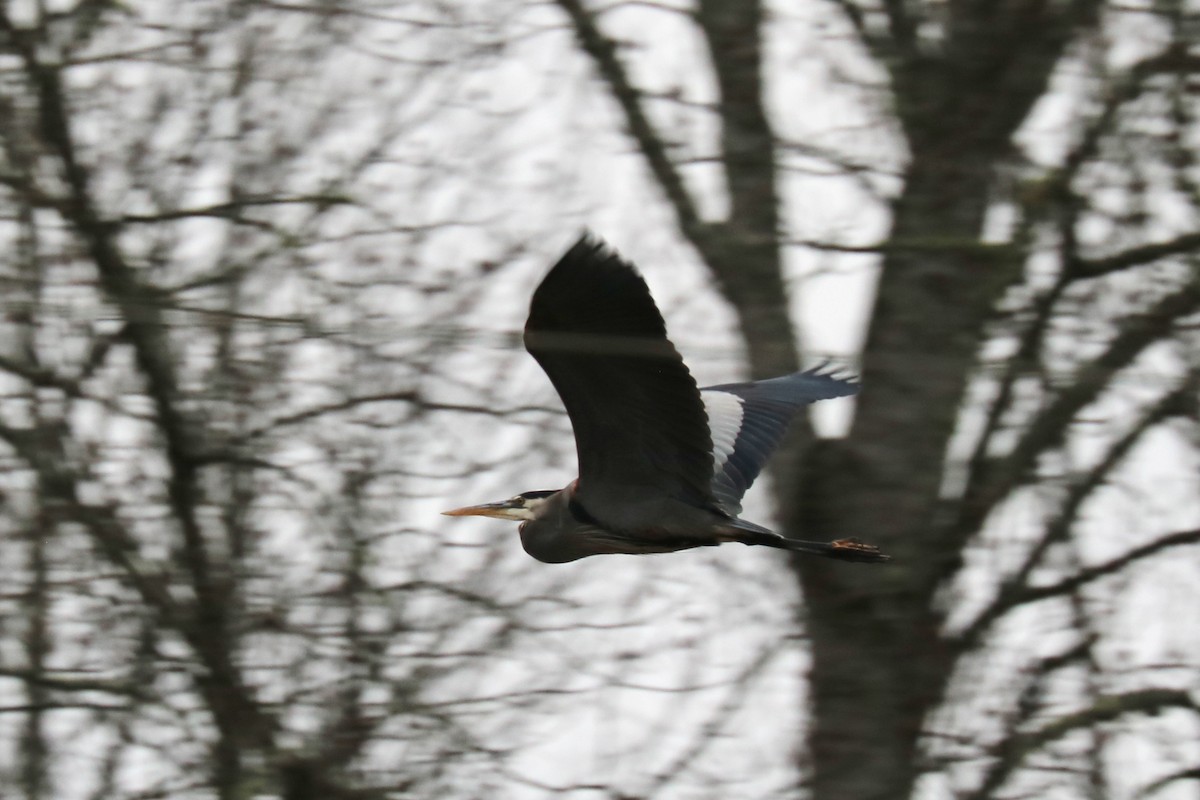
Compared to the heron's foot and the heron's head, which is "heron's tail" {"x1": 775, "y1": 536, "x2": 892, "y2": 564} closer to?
the heron's foot

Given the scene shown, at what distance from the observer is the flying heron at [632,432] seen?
3627mm

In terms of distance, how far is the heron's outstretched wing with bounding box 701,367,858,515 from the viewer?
16.2ft

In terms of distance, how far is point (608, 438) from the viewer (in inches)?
167

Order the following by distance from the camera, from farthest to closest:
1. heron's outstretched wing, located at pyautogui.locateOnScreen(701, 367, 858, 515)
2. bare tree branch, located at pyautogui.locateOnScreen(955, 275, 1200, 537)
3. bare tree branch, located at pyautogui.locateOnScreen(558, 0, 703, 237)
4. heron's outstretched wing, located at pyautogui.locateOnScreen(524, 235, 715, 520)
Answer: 1. bare tree branch, located at pyautogui.locateOnScreen(558, 0, 703, 237)
2. bare tree branch, located at pyautogui.locateOnScreen(955, 275, 1200, 537)
3. heron's outstretched wing, located at pyautogui.locateOnScreen(701, 367, 858, 515)
4. heron's outstretched wing, located at pyautogui.locateOnScreen(524, 235, 715, 520)

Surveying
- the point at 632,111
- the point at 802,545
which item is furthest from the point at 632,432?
the point at 632,111

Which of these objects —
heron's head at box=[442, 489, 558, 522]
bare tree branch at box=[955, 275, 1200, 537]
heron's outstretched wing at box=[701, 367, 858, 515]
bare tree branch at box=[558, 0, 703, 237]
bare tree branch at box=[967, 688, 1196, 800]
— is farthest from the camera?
bare tree branch at box=[558, 0, 703, 237]

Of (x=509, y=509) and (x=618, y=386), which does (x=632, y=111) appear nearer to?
(x=509, y=509)

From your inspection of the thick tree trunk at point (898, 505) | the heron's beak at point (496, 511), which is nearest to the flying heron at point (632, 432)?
the heron's beak at point (496, 511)

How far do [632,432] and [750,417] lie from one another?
37.5 inches

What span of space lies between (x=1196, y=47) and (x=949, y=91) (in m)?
0.73

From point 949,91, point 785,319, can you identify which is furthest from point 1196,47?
point 785,319

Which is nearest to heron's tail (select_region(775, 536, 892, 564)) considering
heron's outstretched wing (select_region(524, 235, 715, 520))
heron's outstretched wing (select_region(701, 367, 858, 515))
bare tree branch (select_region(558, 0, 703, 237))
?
heron's outstretched wing (select_region(524, 235, 715, 520))

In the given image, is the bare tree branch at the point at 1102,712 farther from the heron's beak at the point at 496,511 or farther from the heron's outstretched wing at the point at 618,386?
the heron's beak at the point at 496,511

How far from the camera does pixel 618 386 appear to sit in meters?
4.02
